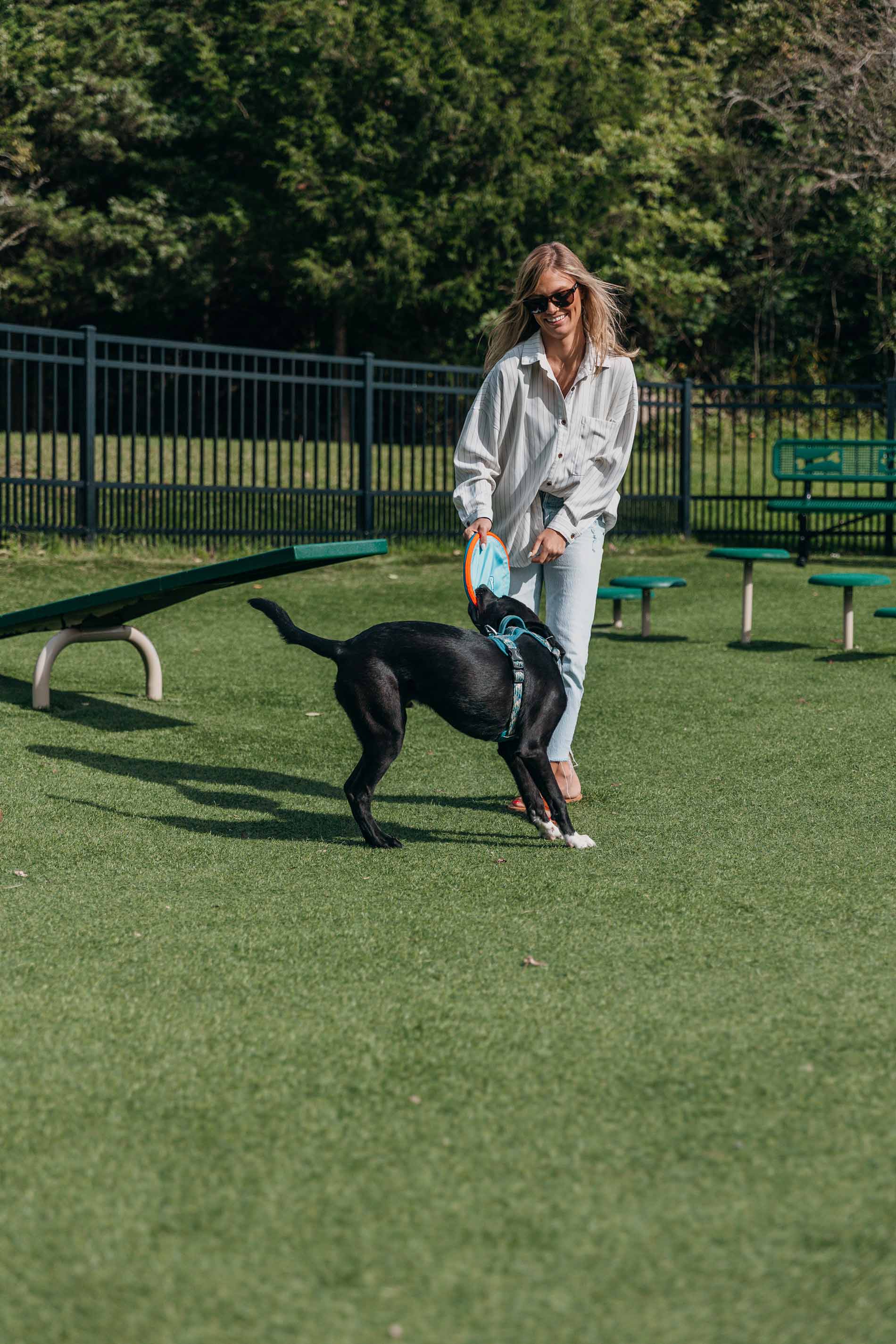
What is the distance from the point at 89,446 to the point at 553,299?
8469 mm

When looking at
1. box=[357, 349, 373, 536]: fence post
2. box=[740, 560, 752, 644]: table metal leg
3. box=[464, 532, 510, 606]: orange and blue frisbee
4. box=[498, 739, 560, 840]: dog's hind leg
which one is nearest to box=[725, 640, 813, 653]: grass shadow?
box=[740, 560, 752, 644]: table metal leg

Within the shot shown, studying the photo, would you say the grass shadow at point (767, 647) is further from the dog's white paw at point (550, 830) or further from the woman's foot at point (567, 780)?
the dog's white paw at point (550, 830)

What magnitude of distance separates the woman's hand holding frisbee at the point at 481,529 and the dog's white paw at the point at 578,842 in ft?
3.60

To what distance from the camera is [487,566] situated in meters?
4.96

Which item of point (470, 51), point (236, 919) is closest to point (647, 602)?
point (236, 919)

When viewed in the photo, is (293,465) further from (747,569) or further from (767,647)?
(767,647)

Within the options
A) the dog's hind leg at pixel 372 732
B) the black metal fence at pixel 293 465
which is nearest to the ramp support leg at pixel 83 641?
the dog's hind leg at pixel 372 732

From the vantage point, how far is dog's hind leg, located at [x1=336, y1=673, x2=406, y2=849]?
180 inches

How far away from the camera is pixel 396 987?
3389 millimetres

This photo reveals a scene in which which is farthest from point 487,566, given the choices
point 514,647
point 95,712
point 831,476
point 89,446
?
point 831,476

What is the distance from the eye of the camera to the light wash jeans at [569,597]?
524 centimetres

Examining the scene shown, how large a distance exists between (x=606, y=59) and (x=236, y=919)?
87.6 feet

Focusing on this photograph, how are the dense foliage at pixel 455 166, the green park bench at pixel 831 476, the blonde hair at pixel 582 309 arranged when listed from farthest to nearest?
the dense foliage at pixel 455 166, the green park bench at pixel 831 476, the blonde hair at pixel 582 309

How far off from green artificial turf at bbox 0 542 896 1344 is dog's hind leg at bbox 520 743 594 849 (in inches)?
3.8
